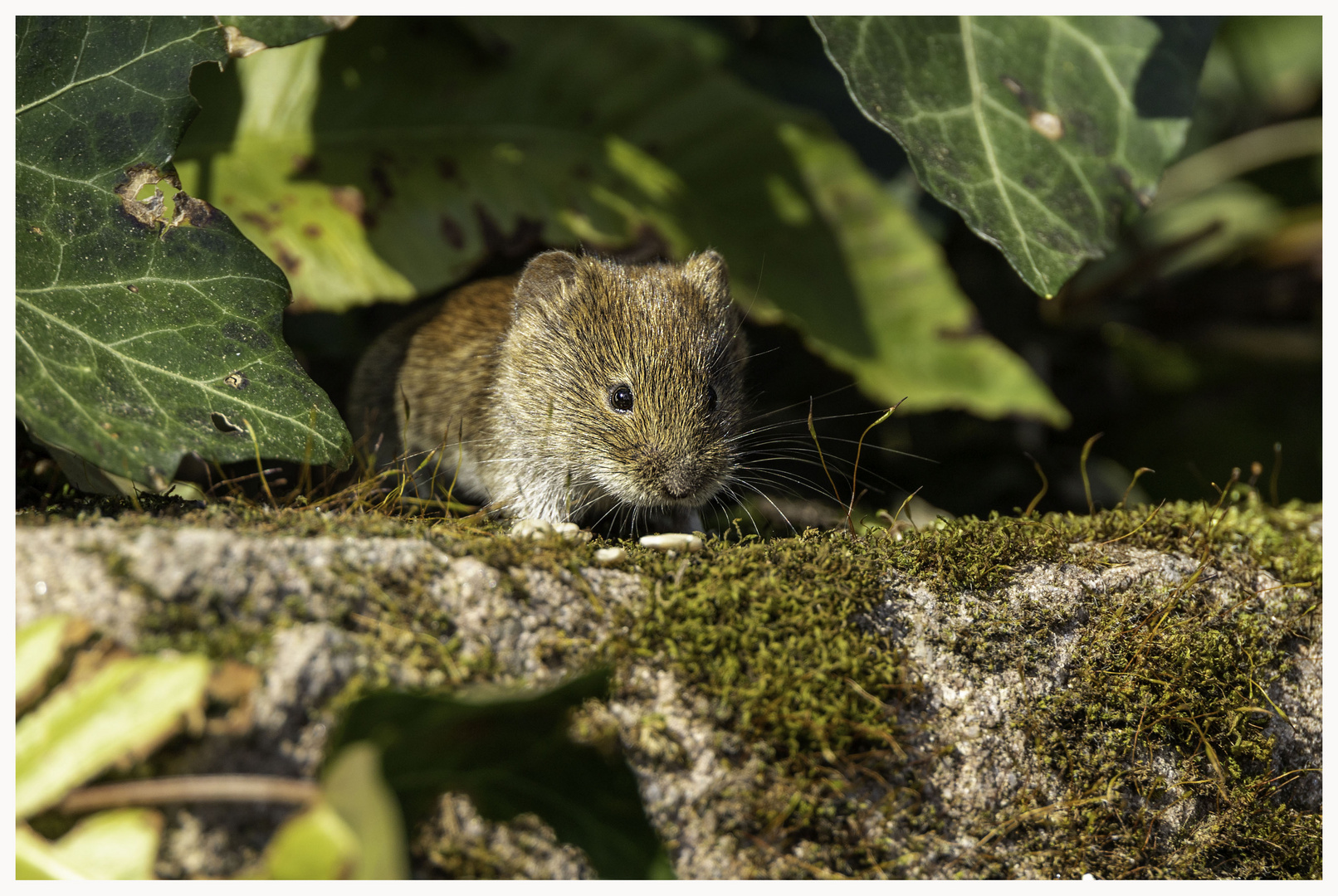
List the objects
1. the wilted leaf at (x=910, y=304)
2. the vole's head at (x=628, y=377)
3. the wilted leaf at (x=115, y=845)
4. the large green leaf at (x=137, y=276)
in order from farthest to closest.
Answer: the wilted leaf at (x=910, y=304) < the vole's head at (x=628, y=377) < the large green leaf at (x=137, y=276) < the wilted leaf at (x=115, y=845)

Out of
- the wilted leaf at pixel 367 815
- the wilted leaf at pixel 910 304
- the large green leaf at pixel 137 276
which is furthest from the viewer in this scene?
the wilted leaf at pixel 910 304

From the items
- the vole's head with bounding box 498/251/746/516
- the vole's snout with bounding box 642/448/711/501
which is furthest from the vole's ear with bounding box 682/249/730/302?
the vole's snout with bounding box 642/448/711/501

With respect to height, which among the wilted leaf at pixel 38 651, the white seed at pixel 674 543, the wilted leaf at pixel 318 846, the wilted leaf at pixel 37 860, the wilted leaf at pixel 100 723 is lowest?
the white seed at pixel 674 543

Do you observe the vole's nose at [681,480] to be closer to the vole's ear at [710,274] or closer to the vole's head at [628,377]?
the vole's head at [628,377]

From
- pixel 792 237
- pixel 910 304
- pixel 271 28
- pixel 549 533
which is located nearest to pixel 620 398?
pixel 549 533

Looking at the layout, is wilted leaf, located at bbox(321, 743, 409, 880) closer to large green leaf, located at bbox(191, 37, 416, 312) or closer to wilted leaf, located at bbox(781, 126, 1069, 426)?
large green leaf, located at bbox(191, 37, 416, 312)

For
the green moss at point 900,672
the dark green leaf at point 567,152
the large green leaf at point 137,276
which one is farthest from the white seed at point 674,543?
the dark green leaf at point 567,152

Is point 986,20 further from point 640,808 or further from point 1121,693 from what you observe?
point 640,808

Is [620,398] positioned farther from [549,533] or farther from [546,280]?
[549,533]
